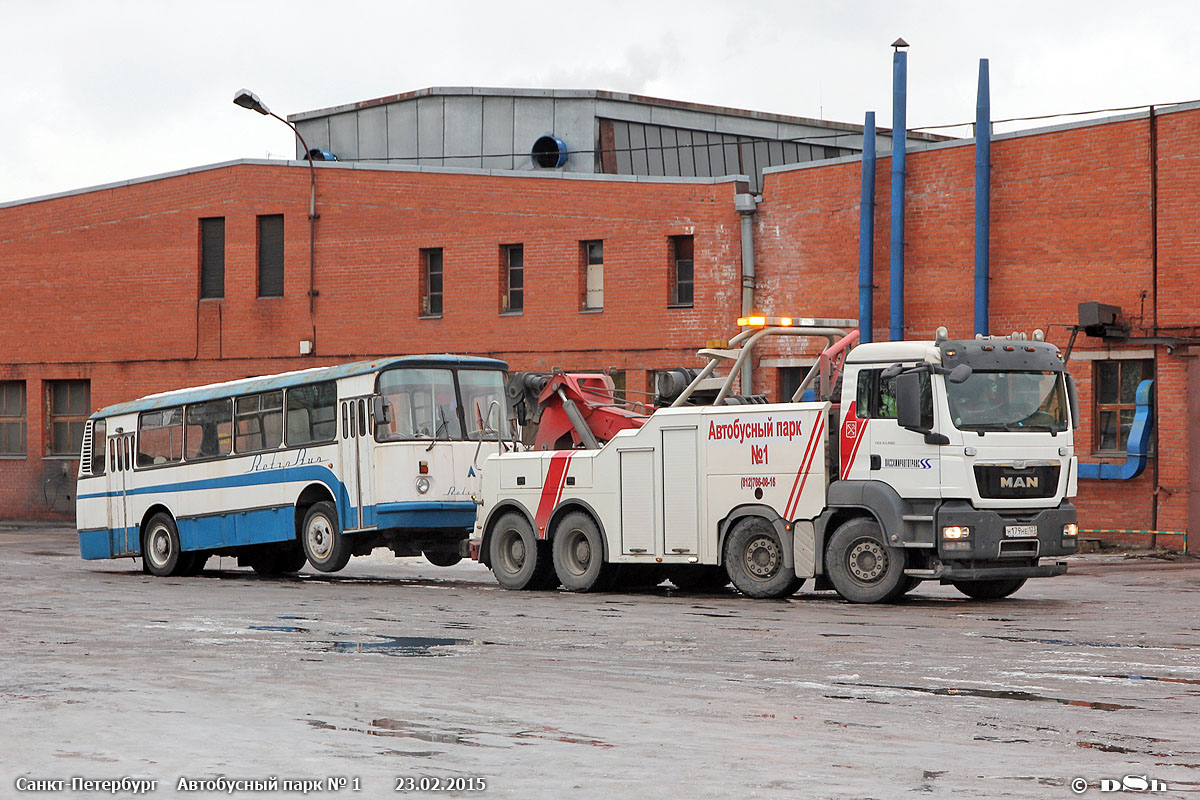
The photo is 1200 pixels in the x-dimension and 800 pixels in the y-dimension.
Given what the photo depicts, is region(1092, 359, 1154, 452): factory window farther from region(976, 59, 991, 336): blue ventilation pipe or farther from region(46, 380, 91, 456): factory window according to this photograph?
region(46, 380, 91, 456): factory window

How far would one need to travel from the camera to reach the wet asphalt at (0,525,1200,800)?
24.7 feet

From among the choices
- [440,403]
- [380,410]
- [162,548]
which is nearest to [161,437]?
[162,548]

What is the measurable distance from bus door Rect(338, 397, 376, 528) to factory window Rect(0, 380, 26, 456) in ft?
75.1

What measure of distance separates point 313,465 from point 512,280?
42.2ft

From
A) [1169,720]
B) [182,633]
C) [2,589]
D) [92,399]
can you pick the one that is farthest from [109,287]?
[1169,720]

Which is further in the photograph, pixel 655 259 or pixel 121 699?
pixel 655 259

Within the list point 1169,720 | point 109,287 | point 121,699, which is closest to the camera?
point 1169,720

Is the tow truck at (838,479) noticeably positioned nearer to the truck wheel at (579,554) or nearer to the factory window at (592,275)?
the truck wheel at (579,554)

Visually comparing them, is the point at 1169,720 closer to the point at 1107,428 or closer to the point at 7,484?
the point at 1107,428

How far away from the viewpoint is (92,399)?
40.8 metres

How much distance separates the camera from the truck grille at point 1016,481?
55.4 ft

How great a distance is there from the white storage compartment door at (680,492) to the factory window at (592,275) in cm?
1500

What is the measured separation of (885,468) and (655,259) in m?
16.2

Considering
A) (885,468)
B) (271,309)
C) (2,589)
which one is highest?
(271,309)
